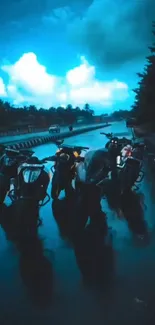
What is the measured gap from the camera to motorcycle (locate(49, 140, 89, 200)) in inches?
327

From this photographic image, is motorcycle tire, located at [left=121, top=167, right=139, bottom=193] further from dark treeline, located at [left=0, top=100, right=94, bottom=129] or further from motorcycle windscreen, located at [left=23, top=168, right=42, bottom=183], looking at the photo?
dark treeline, located at [left=0, top=100, right=94, bottom=129]

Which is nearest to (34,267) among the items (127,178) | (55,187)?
(55,187)

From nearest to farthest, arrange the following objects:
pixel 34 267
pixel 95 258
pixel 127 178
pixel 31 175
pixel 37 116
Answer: pixel 34 267, pixel 95 258, pixel 31 175, pixel 127 178, pixel 37 116

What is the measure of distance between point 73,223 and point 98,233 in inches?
27.3

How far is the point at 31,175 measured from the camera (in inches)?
234

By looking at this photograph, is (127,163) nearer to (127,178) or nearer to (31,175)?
(127,178)

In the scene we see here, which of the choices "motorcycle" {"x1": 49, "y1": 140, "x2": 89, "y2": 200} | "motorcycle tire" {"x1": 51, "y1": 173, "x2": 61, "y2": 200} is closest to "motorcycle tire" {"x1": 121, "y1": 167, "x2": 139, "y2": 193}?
"motorcycle" {"x1": 49, "y1": 140, "x2": 89, "y2": 200}

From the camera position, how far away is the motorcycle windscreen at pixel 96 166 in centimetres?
614

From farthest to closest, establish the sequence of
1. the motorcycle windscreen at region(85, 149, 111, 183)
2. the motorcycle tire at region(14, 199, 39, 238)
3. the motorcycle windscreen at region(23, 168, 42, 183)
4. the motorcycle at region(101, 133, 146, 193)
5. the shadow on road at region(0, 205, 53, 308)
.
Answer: the motorcycle at region(101, 133, 146, 193)
the motorcycle windscreen at region(85, 149, 111, 183)
the motorcycle windscreen at region(23, 168, 42, 183)
the motorcycle tire at region(14, 199, 39, 238)
the shadow on road at region(0, 205, 53, 308)

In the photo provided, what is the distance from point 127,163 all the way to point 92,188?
8.82ft

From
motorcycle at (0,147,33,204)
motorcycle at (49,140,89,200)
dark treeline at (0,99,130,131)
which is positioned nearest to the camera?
motorcycle at (0,147,33,204)

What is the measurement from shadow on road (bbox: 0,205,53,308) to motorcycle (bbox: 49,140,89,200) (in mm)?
2106

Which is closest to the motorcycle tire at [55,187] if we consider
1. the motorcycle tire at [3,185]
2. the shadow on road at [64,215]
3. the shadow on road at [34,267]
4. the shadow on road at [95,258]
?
the shadow on road at [64,215]

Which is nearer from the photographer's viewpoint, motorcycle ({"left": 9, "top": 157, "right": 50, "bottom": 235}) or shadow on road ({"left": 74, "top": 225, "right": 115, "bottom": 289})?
shadow on road ({"left": 74, "top": 225, "right": 115, "bottom": 289})
